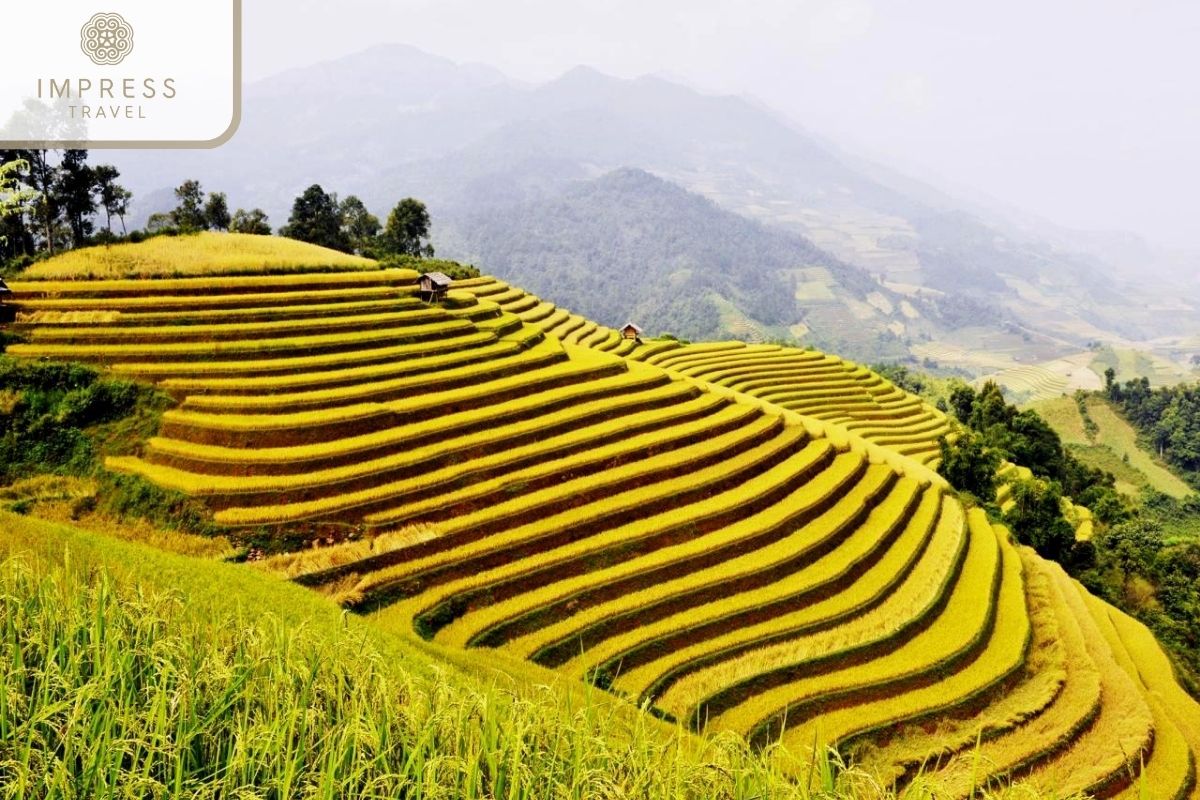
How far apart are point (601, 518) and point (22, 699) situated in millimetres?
15114

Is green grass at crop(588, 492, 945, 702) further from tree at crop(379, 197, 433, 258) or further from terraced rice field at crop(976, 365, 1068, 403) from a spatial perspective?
terraced rice field at crop(976, 365, 1068, 403)

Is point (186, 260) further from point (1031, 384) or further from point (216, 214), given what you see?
point (1031, 384)

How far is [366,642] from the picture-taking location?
584cm

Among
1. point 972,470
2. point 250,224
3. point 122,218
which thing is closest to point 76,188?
point 122,218

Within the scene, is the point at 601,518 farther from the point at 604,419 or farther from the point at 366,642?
the point at 366,642

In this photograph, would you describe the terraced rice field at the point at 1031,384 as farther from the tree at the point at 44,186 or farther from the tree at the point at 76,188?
the tree at the point at 44,186

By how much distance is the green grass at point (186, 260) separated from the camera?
942 inches

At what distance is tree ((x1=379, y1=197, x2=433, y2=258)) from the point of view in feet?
193

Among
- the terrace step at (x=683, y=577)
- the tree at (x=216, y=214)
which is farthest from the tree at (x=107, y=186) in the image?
the terrace step at (x=683, y=577)

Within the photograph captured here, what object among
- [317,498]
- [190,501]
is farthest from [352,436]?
[190,501]

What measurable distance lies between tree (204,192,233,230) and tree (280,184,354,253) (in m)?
4.06

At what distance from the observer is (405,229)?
5900cm

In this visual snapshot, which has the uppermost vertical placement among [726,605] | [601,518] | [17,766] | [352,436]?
[17,766]

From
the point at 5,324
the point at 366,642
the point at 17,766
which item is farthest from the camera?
the point at 5,324
